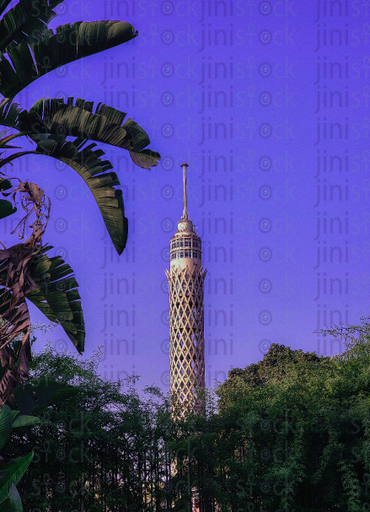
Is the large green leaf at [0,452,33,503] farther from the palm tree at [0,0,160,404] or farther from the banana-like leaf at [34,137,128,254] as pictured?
the banana-like leaf at [34,137,128,254]

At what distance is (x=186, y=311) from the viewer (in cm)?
3578

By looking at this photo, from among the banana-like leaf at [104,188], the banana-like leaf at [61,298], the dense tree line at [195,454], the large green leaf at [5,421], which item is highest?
the banana-like leaf at [104,188]

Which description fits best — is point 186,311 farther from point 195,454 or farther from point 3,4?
point 3,4

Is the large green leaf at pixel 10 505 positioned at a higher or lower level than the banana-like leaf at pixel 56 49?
lower

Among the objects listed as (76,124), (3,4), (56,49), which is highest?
(3,4)

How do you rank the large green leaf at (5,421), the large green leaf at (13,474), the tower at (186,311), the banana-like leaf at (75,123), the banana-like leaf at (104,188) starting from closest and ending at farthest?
the large green leaf at (13,474) < the large green leaf at (5,421) < the banana-like leaf at (75,123) < the banana-like leaf at (104,188) < the tower at (186,311)

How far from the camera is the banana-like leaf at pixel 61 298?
6.43 m

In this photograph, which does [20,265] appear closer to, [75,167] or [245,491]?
[75,167]

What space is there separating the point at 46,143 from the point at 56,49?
3.37 ft

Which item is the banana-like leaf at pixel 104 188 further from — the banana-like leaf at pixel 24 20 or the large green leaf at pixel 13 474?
the large green leaf at pixel 13 474

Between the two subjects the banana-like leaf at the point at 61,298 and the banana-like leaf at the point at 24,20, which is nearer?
the banana-like leaf at the point at 24,20

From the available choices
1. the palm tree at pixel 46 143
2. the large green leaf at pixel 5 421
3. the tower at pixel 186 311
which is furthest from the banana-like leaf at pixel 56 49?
the tower at pixel 186 311

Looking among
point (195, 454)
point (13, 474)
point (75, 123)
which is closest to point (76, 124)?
point (75, 123)

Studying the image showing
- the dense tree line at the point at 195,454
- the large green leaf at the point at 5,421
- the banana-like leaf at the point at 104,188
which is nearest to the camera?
the large green leaf at the point at 5,421
